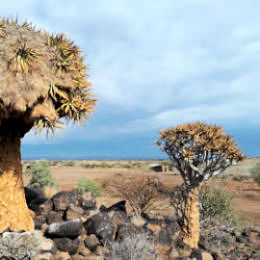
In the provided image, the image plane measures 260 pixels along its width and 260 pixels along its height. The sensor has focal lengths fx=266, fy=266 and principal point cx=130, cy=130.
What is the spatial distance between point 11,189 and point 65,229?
164 cm

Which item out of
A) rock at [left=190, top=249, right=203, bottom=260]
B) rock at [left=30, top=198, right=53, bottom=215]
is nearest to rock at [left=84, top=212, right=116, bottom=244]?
rock at [left=30, top=198, right=53, bottom=215]

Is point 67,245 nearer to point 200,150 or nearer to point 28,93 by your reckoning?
point 28,93

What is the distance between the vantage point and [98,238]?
22.6 feet

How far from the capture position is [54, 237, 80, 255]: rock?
6.33 m

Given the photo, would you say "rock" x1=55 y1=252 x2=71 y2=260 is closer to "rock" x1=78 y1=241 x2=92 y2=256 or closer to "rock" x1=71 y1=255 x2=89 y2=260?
"rock" x1=71 y1=255 x2=89 y2=260

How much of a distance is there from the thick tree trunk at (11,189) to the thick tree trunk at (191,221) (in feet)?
14.1

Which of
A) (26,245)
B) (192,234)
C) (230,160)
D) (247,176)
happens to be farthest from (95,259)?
(247,176)

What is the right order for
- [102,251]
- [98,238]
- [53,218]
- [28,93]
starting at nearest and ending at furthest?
[28,93] → [102,251] → [98,238] → [53,218]

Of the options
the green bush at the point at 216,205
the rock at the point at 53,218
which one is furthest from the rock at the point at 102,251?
the green bush at the point at 216,205

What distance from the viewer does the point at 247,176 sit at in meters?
31.7

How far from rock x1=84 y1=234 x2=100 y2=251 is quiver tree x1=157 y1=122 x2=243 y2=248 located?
8.61ft

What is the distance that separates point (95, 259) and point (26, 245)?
1576 mm

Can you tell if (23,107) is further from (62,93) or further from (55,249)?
(55,249)

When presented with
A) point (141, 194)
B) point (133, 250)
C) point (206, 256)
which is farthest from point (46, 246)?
point (141, 194)
